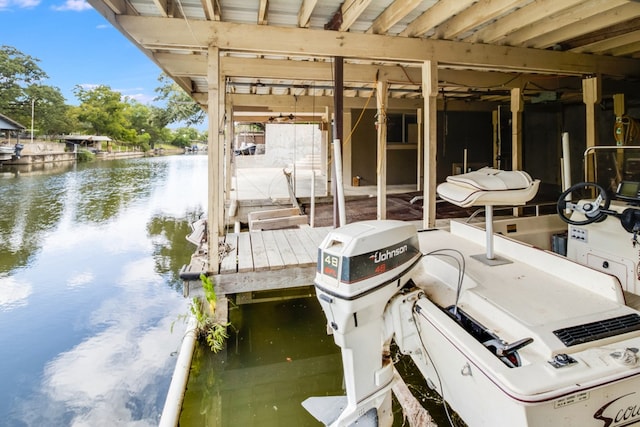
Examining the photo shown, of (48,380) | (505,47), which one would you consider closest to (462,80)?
(505,47)

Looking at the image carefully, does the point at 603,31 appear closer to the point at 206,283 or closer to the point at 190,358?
the point at 206,283

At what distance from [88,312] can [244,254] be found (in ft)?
9.14

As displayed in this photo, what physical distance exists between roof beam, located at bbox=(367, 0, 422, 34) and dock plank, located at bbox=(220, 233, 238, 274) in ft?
8.90

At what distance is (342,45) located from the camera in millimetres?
3826

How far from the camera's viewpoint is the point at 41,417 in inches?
115

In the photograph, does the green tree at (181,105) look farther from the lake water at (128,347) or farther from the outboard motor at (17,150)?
the lake water at (128,347)

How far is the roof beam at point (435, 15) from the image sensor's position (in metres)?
3.27

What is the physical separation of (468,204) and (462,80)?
4.81 m

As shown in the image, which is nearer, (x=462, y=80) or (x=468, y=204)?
(x=468, y=204)

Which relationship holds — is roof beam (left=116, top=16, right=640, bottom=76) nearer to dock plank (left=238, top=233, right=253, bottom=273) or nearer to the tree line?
dock plank (left=238, top=233, right=253, bottom=273)

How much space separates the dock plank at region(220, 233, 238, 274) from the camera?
132 inches

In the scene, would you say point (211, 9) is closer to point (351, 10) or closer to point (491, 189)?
point (351, 10)

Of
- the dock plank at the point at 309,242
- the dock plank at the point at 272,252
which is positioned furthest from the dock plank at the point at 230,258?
the dock plank at the point at 309,242

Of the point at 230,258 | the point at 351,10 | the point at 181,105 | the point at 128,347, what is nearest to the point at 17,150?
the point at 181,105
